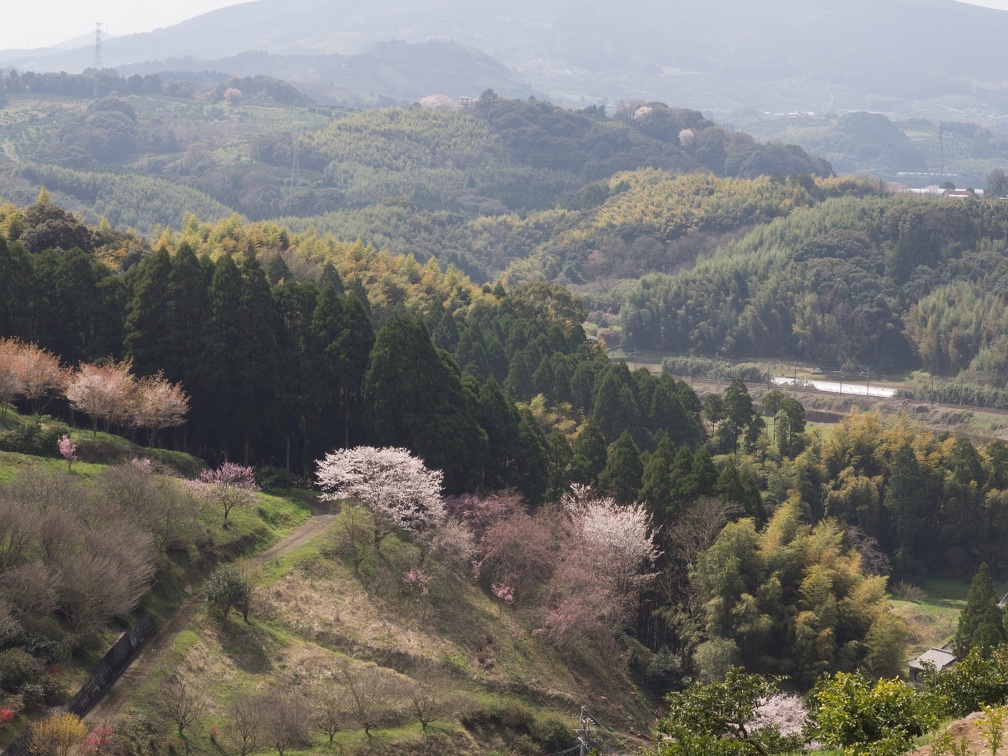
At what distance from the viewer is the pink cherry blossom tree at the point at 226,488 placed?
49.6 m

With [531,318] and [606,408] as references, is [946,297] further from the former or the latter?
[606,408]

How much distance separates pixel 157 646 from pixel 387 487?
13186 mm

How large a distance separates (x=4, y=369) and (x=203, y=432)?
30.3 ft

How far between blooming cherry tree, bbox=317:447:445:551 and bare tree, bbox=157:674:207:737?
13.0 metres

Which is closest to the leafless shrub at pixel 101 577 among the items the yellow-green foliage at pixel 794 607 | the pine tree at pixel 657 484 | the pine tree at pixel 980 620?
the yellow-green foliage at pixel 794 607

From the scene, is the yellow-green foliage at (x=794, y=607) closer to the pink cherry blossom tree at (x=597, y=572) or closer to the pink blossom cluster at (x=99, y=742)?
the pink cherry blossom tree at (x=597, y=572)

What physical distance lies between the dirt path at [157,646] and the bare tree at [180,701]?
2.46 ft

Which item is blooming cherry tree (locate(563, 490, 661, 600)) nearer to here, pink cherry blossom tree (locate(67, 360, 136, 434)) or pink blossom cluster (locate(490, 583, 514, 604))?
pink blossom cluster (locate(490, 583, 514, 604))

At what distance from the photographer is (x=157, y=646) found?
40281mm

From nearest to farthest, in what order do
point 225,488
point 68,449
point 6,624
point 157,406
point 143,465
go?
1. point 6,624
2. point 143,465
3. point 68,449
4. point 225,488
5. point 157,406

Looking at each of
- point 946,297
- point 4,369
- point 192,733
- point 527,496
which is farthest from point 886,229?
point 192,733

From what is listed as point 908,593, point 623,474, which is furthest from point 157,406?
point 908,593

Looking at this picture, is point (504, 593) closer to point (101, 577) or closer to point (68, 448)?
point (68, 448)

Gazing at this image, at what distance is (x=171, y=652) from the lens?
3984 cm
